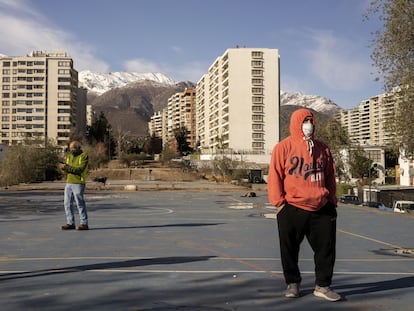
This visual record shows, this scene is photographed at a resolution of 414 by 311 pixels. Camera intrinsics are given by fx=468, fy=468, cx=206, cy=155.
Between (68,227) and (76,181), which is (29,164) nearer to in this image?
(68,227)

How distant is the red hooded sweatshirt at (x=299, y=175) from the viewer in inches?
168

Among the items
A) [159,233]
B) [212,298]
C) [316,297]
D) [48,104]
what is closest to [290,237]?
[316,297]

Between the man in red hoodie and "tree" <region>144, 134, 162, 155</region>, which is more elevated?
"tree" <region>144, 134, 162, 155</region>

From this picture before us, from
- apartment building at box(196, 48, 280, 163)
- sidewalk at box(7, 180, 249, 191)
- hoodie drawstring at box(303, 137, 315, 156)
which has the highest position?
apartment building at box(196, 48, 280, 163)

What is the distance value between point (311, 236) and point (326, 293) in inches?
20.6

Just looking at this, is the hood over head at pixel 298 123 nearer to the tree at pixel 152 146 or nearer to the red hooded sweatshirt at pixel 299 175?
the red hooded sweatshirt at pixel 299 175

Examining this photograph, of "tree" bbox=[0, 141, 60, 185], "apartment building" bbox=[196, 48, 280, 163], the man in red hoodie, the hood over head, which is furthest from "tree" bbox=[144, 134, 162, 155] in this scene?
the man in red hoodie

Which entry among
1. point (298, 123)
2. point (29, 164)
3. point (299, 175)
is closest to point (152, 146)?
point (29, 164)

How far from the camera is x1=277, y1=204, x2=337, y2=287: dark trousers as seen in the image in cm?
429

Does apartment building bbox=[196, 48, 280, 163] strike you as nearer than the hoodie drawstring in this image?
No

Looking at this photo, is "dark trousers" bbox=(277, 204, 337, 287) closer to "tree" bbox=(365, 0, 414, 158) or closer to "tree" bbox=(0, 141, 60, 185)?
"tree" bbox=(365, 0, 414, 158)

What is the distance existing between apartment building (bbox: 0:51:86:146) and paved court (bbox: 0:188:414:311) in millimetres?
110948

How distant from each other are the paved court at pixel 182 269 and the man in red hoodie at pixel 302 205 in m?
0.26

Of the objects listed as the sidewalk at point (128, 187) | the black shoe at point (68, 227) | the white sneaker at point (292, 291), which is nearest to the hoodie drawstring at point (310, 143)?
the white sneaker at point (292, 291)
